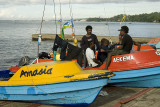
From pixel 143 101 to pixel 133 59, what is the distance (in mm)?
1903

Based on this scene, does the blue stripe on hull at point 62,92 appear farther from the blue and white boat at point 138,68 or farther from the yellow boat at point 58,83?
the blue and white boat at point 138,68

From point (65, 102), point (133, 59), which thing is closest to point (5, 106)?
point (65, 102)

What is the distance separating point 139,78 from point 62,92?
3349mm

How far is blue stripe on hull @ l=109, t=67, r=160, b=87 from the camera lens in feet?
30.2

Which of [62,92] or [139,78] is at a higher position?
[62,92]

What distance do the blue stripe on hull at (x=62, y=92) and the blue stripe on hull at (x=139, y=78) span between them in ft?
7.96

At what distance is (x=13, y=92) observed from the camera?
26.0 ft

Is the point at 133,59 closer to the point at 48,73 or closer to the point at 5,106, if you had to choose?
the point at 48,73

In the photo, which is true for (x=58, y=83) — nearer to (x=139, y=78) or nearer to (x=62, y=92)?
(x=62, y=92)

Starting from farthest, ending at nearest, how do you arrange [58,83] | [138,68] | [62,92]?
[138,68], [62,92], [58,83]

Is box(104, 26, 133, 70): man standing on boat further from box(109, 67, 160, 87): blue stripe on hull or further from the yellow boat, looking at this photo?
the yellow boat

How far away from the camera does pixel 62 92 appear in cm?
722

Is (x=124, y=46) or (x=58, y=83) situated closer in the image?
(x=58, y=83)

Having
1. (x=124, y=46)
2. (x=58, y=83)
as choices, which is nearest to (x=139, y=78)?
(x=124, y=46)
